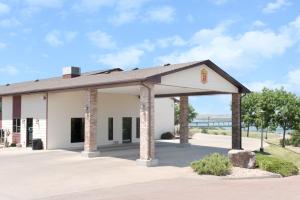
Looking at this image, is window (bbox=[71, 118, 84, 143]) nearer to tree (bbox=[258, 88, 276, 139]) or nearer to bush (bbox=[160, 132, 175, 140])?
bush (bbox=[160, 132, 175, 140])

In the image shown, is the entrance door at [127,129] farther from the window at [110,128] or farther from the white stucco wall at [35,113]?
the white stucco wall at [35,113]

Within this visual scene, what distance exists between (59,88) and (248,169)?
12.4m

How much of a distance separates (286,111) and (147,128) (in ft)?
71.3

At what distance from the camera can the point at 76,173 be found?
17125 mm

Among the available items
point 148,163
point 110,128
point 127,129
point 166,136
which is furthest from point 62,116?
point 166,136

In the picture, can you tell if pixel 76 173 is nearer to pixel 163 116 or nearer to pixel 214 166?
pixel 214 166

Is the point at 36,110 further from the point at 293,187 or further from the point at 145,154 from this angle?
the point at 293,187

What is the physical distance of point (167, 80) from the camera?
20734 mm

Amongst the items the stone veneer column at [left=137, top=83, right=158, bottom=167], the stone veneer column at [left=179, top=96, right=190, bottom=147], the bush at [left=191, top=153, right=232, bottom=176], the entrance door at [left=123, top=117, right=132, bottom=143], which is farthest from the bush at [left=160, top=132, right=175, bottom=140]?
the bush at [left=191, top=153, right=232, bottom=176]

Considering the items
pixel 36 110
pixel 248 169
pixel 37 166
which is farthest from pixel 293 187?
pixel 36 110

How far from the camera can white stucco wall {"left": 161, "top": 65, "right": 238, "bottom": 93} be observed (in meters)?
21.2

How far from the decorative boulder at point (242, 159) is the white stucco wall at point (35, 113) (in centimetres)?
1364

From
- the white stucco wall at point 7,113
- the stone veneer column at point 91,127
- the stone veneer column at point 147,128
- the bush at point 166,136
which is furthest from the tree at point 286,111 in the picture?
the white stucco wall at point 7,113

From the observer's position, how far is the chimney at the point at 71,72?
3212 centimetres
